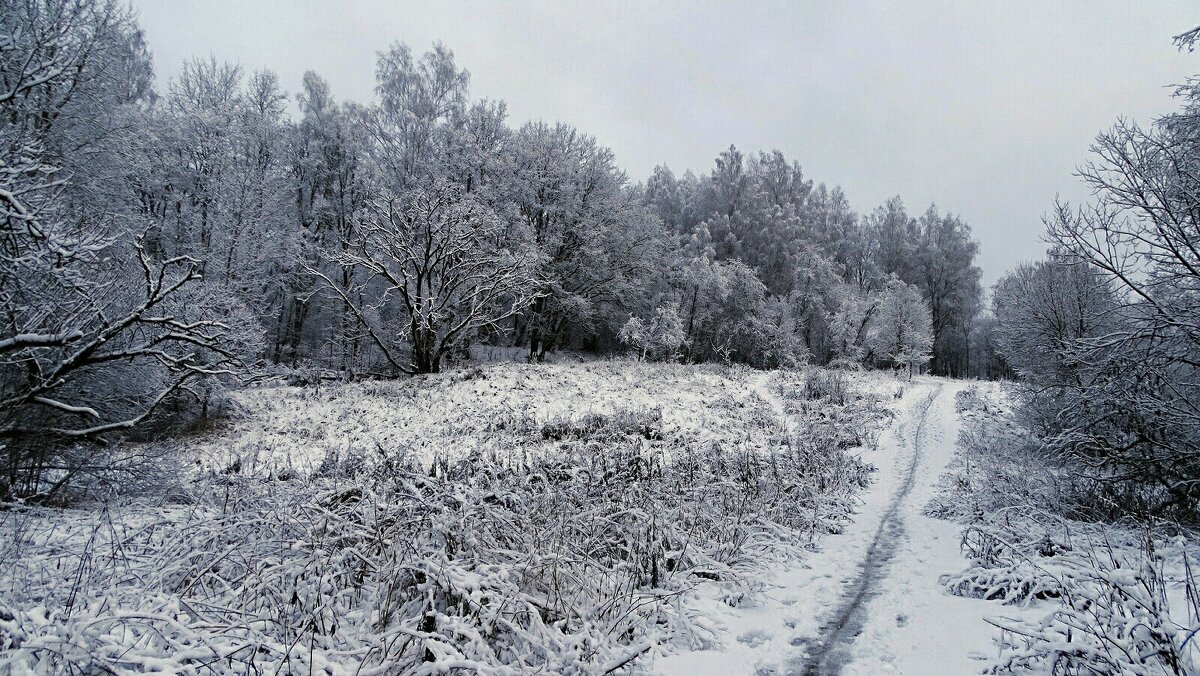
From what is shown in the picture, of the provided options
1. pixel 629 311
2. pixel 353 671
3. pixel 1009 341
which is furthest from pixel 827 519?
pixel 629 311

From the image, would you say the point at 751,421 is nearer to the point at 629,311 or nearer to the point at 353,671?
the point at 353,671

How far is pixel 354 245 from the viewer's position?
813 inches

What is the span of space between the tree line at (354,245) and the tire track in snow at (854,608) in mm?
6998

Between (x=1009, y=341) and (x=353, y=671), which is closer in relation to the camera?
(x=353, y=671)

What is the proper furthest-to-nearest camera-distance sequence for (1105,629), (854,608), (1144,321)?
(1144,321), (854,608), (1105,629)

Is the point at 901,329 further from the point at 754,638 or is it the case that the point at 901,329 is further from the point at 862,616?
the point at 754,638

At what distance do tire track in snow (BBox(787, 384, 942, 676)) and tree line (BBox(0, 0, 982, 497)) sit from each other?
6998 mm

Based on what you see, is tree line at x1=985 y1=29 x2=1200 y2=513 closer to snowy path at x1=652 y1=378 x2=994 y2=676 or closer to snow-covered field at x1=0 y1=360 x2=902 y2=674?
snowy path at x1=652 y1=378 x2=994 y2=676

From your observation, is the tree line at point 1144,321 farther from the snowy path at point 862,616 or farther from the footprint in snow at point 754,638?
the footprint in snow at point 754,638

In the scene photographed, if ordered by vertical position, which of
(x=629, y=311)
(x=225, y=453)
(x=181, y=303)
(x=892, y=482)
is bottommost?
(x=225, y=453)

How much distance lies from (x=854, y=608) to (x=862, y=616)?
183 mm

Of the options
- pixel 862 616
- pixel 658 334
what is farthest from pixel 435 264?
pixel 862 616

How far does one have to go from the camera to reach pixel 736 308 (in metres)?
37.1

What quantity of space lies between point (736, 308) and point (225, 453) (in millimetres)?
31205
